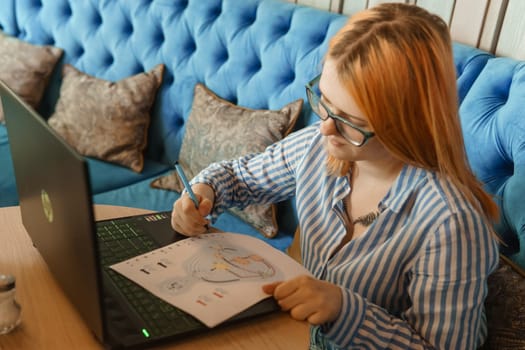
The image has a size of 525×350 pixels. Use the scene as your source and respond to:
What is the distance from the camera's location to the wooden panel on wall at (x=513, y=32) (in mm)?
1336

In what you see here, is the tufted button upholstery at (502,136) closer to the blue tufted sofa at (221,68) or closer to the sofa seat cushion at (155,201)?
the blue tufted sofa at (221,68)

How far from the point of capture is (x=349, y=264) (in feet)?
3.27

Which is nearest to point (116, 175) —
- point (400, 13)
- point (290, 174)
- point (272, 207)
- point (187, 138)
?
point (187, 138)

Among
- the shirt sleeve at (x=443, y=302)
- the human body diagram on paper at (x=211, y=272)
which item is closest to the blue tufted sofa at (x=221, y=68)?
the shirt sleeve at (x=443, y=302)

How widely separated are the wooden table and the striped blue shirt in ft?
0.29

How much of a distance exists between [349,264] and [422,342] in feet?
0.63

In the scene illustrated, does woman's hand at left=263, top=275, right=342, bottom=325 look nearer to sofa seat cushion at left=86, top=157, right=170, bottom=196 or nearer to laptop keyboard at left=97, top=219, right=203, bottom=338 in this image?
laptop keyboard at left=97, top=219, right=203, bottom=338

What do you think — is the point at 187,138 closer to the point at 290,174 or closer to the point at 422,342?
the point at 290,174

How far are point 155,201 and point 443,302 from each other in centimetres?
119

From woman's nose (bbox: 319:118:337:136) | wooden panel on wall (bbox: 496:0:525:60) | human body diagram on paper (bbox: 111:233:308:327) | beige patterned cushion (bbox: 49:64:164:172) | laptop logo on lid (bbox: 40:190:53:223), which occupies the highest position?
wooden panel on wall (bbox: 496:0:525:60)

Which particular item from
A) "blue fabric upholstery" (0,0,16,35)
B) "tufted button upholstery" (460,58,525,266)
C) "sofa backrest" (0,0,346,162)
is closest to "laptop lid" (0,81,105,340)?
"tufted button upholstery" (460,58,525,266)

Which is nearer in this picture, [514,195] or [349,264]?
[349,264]

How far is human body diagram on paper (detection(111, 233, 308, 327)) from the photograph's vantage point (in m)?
0.80

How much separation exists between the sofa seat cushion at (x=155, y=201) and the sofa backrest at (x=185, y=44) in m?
0.23
